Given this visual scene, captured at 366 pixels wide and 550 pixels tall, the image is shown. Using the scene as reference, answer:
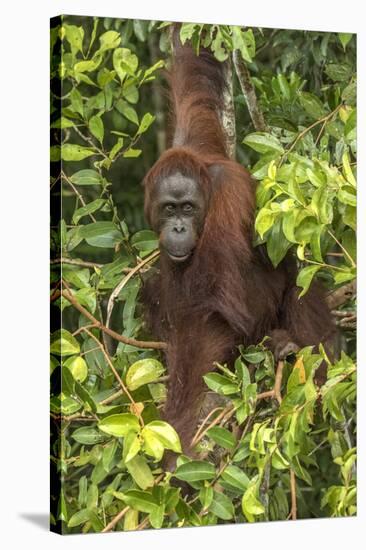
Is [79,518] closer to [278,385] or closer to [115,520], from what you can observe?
[115,520]

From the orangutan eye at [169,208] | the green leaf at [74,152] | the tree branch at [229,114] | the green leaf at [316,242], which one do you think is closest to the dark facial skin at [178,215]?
the orangutan eye at [169,208]

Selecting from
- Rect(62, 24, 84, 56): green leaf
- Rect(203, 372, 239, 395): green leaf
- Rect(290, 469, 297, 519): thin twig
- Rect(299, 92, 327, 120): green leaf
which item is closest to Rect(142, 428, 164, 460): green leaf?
Rect(203, 372, 239, 395): green leaf

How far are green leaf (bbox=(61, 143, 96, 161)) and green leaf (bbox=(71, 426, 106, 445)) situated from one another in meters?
1.20

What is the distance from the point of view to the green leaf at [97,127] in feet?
18.8

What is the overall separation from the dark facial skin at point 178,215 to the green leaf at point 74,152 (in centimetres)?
41

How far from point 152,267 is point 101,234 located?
1.08 feet

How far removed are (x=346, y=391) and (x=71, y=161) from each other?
1.78m

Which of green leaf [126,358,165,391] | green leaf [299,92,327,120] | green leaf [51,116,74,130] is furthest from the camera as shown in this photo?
green leaf [299,92,327,120]

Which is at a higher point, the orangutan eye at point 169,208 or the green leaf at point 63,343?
the orangutan eye at point 169,208

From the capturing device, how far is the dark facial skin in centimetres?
596

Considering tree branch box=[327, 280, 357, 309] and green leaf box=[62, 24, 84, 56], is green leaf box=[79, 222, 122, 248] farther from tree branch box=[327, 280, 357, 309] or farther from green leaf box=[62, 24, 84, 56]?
tree branch box=[327, 280, 357, 309]

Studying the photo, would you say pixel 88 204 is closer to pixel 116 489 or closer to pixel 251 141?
pixel 251 141

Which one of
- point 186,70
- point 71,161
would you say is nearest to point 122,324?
point 71,161

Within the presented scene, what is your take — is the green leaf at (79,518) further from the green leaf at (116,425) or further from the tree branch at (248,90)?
the tree branch at (248,90)
